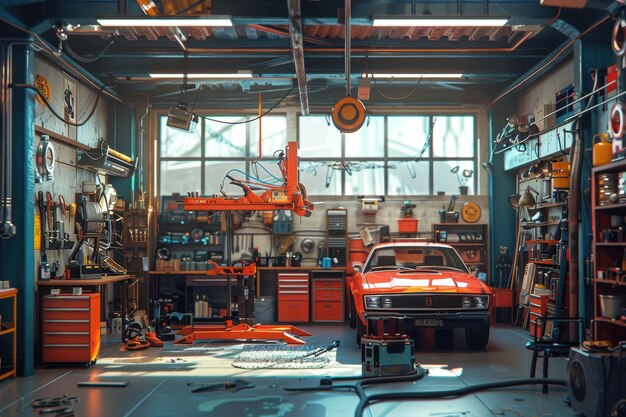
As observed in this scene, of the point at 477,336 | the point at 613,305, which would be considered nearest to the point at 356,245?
the point at 477,336

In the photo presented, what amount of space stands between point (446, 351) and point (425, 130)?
219 inches

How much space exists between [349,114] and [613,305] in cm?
422

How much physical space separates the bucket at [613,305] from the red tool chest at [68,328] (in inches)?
214

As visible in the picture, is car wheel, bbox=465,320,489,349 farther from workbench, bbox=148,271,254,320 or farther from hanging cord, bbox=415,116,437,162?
hanging cord, bbox=415,116,437,162

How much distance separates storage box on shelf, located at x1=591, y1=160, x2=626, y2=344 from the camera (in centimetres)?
632

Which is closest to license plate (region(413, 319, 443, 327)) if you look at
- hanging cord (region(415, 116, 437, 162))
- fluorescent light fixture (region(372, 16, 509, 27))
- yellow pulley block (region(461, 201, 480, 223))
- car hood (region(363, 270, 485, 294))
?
car hood (region(363, 270, 485, 294))

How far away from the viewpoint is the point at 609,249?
668 centimetres

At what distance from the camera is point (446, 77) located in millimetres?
10414

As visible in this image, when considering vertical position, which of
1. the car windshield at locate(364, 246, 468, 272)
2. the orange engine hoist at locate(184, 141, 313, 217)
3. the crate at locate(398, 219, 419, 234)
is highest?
the orange engine hoist at locate(184, 141, 313, 217)

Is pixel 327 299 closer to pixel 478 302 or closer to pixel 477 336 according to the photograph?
pixel 477 336

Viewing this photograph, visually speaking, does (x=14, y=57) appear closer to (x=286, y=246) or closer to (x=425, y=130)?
(x=286, y=246)

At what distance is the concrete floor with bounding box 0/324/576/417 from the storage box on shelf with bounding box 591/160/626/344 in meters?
0.72

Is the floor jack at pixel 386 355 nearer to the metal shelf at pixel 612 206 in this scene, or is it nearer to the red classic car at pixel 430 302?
the red classic car at pixel 430 302

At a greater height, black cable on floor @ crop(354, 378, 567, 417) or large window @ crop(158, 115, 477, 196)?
large window @ crop(158, 115, 477, 196)
